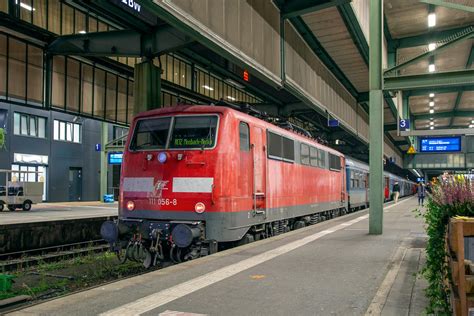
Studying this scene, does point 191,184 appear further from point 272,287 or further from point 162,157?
point 272,287

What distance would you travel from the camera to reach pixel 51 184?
35250 mm

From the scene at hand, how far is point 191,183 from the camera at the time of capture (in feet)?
28.4

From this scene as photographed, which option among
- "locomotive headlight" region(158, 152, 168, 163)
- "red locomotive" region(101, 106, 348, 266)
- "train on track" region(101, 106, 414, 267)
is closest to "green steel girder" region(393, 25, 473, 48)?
"train on track" region(101, 106, 414, 267)

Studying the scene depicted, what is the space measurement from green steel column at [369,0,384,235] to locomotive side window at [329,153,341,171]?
559 centimetres

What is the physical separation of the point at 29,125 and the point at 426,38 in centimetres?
2724

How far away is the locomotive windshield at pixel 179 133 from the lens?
29.3ft

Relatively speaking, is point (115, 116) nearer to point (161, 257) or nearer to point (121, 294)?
point (161, 257)

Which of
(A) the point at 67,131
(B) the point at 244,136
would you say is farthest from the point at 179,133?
(A) the point at 67,131

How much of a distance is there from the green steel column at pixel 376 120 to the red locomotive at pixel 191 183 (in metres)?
3.06

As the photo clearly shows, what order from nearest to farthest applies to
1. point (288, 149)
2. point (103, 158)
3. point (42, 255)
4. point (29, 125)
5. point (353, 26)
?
point (288, 149)
point (42, 255)
point (353, 26)
point (29, 125)
point (103, 158)

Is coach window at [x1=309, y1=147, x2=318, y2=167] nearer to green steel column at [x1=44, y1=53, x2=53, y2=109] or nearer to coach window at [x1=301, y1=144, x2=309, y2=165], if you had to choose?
coach window at [x1=301, y1=144, x2=309, y2=165]

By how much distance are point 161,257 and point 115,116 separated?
53.3ft

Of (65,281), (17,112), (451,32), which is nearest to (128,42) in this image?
(65,281)

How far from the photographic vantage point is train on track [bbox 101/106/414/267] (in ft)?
28.0
